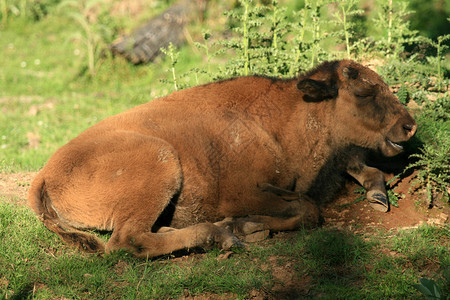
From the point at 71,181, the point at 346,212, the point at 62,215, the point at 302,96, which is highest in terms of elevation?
the point at 302,96

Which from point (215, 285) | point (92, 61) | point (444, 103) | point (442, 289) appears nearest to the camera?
point (442, 289)

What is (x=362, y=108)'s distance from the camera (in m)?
4.87

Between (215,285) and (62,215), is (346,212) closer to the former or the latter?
(215,285)

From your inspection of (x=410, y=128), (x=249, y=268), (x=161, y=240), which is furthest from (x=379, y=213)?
(x=161, y=240)

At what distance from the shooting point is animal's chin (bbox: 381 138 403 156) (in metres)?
4.87

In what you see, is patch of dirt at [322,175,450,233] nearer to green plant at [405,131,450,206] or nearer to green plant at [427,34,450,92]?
green plant at [405,131,450,206]

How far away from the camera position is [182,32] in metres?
11.6

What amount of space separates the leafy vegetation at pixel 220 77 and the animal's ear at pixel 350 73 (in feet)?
3.25

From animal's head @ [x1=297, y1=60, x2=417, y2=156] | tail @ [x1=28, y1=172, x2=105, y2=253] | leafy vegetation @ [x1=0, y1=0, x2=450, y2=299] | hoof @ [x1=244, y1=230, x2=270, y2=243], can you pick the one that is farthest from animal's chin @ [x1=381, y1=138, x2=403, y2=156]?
tail @ [x1=28, y1=172, x2=105, y2=253]

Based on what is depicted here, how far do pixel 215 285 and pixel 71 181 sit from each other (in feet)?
5.23

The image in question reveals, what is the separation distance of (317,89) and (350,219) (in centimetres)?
125

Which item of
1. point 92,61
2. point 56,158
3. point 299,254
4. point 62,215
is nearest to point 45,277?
point 62,215

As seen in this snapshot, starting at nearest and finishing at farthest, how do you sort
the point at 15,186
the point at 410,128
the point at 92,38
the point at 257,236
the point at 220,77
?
the point at 257,236
the point at 410,128
the point at 15,186
the point at 220,77
the point at 92,38

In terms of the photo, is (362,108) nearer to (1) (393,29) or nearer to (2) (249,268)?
(2) (249,268)
